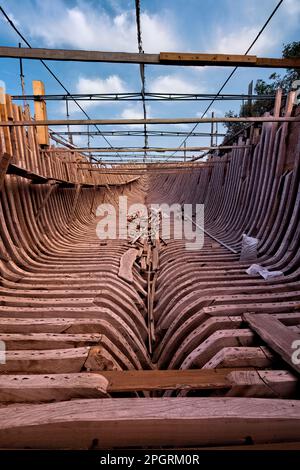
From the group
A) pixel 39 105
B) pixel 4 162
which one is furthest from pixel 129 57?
pixel 39 105

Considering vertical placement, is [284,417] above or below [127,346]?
above

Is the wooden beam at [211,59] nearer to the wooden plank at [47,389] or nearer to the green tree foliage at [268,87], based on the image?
the wooden plank at [47,389]

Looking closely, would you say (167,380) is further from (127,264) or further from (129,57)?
(127,264)

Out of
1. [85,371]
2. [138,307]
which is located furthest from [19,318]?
[138,307]

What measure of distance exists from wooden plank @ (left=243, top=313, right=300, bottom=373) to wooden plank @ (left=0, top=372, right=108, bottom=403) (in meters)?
1.21

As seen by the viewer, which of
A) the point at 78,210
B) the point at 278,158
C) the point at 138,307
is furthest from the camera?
the point at 78,210

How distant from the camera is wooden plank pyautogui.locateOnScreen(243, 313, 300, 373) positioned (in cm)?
172

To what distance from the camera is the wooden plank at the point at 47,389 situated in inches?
59.1

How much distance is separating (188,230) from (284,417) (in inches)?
262

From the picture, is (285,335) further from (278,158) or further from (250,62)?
(278,158)

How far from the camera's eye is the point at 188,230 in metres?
7.77

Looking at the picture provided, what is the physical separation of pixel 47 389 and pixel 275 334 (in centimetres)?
166

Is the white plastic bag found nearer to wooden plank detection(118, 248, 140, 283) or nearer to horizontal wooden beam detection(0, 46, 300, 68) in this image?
wooden plank detection(118, 248, 140, 283)

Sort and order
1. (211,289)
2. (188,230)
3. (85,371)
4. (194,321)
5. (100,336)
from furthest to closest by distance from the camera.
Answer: (188,230), (211,289), (194,321), (100,336), (85,371)
